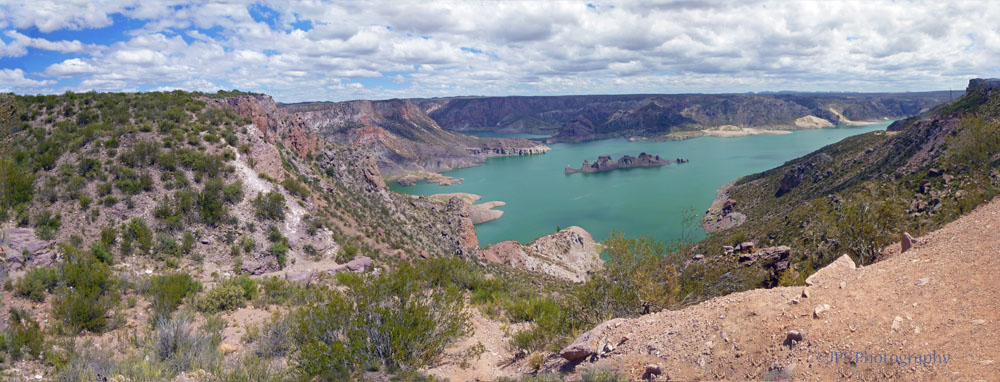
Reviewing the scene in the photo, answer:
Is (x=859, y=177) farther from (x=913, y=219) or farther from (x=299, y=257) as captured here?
(x=299, y=257)

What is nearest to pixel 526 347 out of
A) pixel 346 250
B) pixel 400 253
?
pixel 346 250

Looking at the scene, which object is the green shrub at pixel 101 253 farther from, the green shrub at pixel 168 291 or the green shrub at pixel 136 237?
the green shrub at pixel 168 291

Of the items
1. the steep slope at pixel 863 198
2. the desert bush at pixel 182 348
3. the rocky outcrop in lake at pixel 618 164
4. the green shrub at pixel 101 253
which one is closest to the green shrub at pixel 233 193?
the green shrub at pixel 101 253

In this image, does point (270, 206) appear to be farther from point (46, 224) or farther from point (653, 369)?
point (653, 369)

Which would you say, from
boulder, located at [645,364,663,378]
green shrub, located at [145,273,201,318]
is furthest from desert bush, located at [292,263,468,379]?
boulder, located at [645,364,663,378]

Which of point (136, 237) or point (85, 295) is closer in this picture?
point (85, 295)

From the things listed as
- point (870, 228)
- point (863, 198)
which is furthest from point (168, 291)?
point (863, 198)

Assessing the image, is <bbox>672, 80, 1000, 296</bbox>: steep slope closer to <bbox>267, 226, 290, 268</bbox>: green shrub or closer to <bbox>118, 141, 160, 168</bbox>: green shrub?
<bbox>267, 226, 290, 268</bbox>: green shrub
